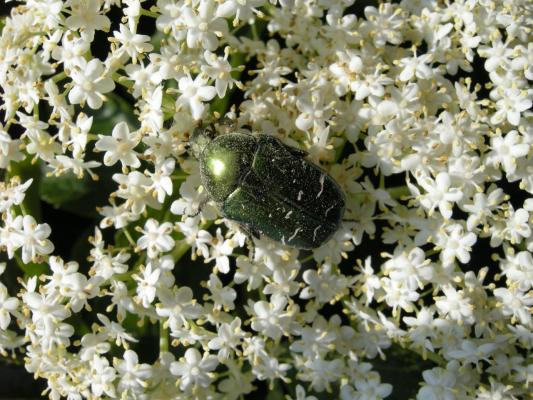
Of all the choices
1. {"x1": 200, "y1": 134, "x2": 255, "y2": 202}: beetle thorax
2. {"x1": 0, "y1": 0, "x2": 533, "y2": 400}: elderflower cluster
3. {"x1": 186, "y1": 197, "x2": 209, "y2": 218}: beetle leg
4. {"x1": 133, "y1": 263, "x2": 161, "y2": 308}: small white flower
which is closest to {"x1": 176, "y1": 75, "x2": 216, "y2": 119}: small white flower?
{"x1": 0, "y1": 0, "x2": 533, "y2": 400}: elderflower cluster

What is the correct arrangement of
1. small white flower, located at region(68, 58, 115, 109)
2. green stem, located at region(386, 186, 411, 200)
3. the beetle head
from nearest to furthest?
small white flower, located at region(68, 58, 115, 109)
the beetle head
green stem, located at region(386, 186, 411, 200)

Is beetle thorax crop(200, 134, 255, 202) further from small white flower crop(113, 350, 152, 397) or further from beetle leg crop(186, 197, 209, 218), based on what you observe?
small white flower crop(113, 350, 152, 397)

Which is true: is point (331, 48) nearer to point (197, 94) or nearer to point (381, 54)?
point (381, 54)

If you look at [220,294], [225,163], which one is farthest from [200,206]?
[220,294]

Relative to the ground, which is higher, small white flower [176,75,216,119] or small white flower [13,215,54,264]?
small white flower [176,75,216,119]

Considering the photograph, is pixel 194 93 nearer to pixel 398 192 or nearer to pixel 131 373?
pixel 398 192

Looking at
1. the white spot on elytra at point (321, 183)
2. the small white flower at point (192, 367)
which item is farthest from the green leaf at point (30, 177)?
the white spot on elytra at point (321, 183)

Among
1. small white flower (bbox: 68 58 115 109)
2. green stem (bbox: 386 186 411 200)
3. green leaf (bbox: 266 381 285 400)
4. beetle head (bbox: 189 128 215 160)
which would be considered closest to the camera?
small white flower (bbox: 68 58 115 109)
